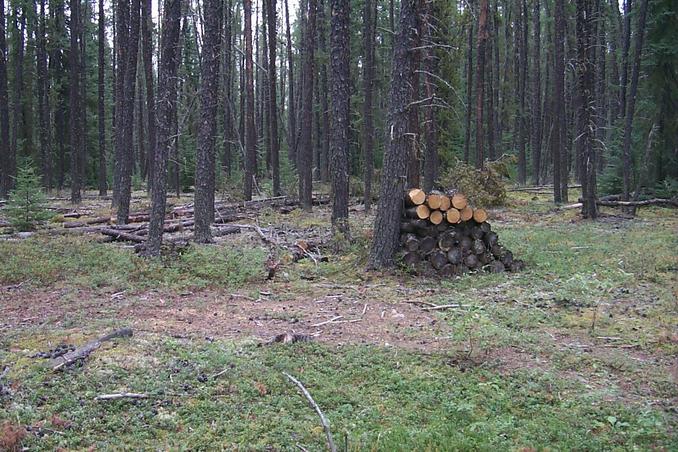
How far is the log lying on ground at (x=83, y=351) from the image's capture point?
530 cm

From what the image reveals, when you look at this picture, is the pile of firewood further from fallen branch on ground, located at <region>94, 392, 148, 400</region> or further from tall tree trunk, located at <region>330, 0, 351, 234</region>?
fallen branch on ground, located at <region>94, 392, 148, 400</region>

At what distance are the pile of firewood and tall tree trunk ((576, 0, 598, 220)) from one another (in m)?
7.18

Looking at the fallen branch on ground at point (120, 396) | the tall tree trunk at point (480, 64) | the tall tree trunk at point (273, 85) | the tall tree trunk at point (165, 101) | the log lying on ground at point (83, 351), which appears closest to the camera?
the fallen branch on ground at point (120, 396)

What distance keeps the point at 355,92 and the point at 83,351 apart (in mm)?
28476

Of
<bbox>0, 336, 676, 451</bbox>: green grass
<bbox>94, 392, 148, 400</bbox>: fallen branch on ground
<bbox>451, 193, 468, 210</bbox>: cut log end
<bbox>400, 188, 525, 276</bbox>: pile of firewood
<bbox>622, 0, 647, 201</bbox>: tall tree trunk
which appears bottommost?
<bbox>0, 336, 676, 451</bbox>: green grass

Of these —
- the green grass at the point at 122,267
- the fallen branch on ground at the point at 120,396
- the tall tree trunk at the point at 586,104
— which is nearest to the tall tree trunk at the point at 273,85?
the tall tree trunk at the point at 586,104

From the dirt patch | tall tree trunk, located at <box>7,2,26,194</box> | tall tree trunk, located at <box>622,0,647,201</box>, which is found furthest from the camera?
tall tree trunk, located at <box>7,2,26,194</box>

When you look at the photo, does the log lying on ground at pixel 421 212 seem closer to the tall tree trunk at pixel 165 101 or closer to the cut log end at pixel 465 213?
the cut log end at pixel 465 213

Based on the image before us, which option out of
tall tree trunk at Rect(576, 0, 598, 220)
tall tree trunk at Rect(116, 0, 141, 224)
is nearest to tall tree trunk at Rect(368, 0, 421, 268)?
tall tree trunk at Rect(576, 0, 598, 220)

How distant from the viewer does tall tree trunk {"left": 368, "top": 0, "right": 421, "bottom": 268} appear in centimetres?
978

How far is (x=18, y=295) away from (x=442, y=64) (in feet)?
53.8

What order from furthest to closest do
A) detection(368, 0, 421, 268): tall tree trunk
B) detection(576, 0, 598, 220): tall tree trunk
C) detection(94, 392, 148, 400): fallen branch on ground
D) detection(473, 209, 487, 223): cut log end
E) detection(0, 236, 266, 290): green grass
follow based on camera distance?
detection(576, 0, 598, 220): tall tree trunk, detection(473, 209, 487, 223): cut log end, detection(368, 0, 421, 268): tall tree trunk, detection(0, 236, 266, 290): green grass, detection(94, 392, 148, 400): fallen branch on ground

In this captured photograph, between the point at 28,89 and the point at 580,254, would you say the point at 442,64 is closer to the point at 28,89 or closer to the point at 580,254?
the point at 580,254

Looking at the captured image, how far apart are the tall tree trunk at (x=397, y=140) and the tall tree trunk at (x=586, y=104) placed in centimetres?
803
